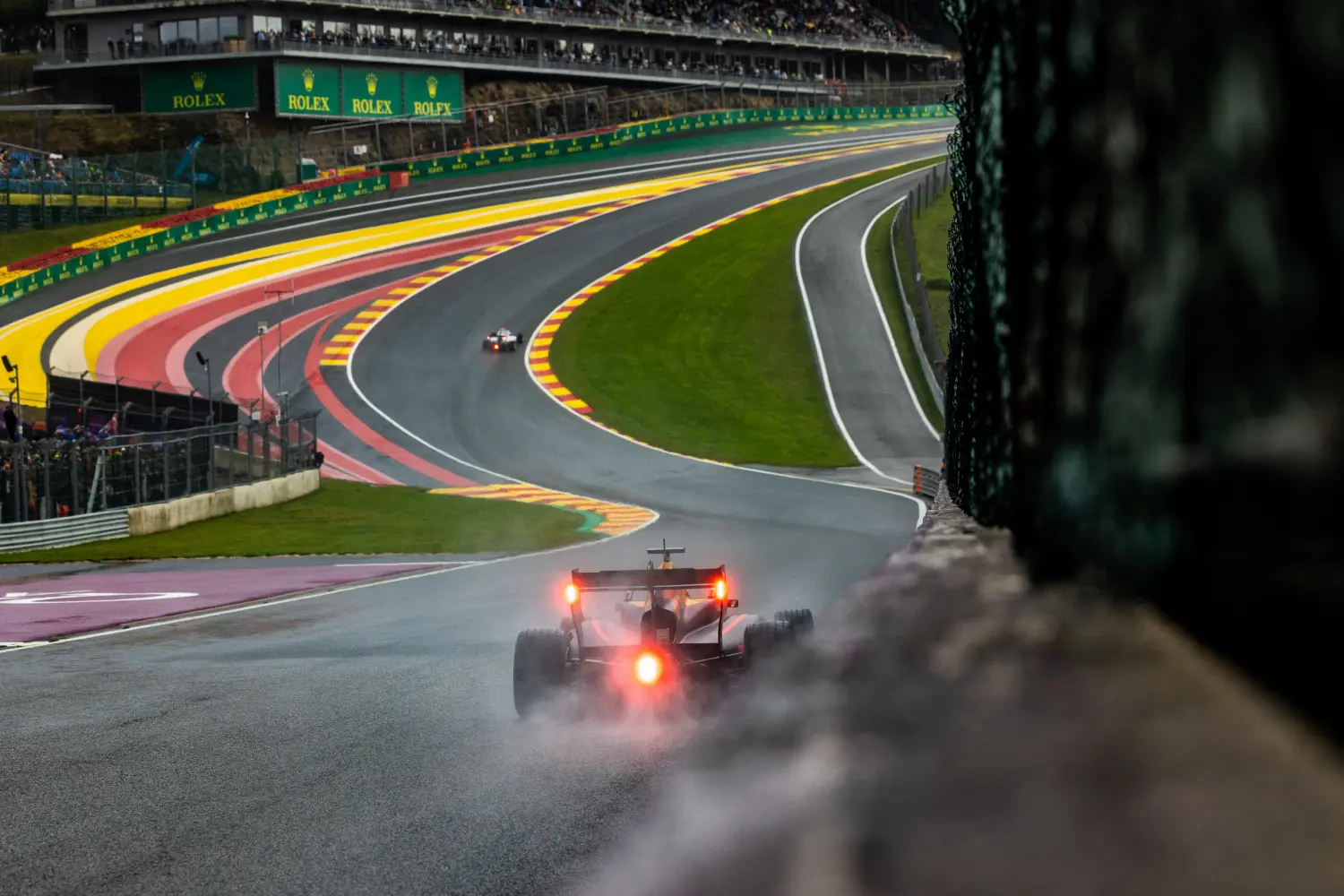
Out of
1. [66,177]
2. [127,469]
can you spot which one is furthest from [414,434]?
[66,177]

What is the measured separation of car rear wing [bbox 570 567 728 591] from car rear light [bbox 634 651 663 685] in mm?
563

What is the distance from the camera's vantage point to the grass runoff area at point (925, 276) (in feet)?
162

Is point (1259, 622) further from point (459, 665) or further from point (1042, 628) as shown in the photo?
point (459, 665)

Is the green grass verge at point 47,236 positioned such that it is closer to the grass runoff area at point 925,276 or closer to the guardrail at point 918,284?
the grass runoff area at point 925,276

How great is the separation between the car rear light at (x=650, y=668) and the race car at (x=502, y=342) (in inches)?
1608

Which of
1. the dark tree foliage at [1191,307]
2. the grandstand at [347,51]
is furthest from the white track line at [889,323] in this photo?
the dark tree foliage at [1191,307]

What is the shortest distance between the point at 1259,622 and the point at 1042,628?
1.64 feet

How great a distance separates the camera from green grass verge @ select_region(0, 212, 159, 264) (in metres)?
57.1

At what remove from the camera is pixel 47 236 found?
59406 mm

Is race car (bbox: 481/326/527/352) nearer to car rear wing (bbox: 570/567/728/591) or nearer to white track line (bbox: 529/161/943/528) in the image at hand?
white track line (bbox: 529/161/943/528)

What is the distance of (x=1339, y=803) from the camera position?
90 cm

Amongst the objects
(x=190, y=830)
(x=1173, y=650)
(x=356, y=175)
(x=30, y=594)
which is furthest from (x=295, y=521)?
(x=356, y=175)

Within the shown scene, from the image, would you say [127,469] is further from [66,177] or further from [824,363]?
[66,177]

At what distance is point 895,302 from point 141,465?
32226 mm
